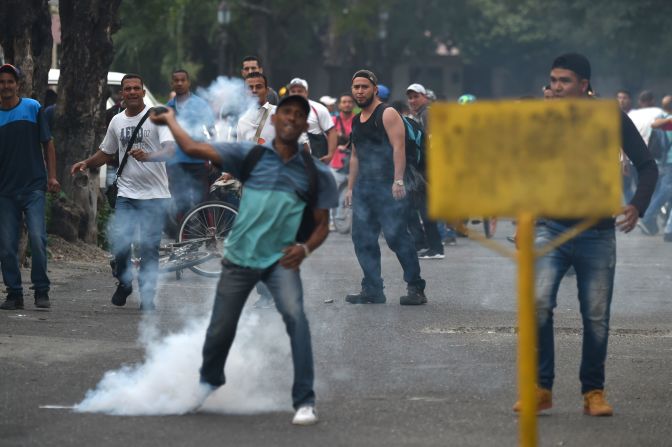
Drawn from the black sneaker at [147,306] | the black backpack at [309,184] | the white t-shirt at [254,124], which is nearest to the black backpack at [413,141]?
the white t-shirt at [254,124]

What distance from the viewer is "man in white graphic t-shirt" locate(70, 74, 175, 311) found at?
10.5m

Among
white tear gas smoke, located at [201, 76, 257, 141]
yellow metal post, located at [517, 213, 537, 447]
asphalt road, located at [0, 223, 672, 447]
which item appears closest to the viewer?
yellow metal post, located at [517, 213, 537, 447]

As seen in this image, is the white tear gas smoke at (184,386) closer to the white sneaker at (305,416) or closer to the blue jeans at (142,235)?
the white sneaker at (305,416)

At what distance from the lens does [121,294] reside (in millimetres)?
10820

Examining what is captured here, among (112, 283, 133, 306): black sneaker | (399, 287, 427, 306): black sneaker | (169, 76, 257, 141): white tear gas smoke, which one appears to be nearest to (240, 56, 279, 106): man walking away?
(169, 76, 257, 141): white tear gas smoke

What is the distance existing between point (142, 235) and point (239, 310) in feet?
13.4

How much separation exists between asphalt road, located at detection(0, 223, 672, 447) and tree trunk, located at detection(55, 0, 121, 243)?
10.7 feet

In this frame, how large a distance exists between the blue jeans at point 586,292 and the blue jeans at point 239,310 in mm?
1159

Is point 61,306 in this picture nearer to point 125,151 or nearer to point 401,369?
point 125,151

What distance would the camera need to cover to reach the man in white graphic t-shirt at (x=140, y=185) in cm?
1052

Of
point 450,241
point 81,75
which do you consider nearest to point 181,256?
point 81,75

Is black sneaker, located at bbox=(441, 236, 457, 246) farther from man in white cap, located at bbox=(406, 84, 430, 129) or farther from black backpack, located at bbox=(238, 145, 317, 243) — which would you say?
black backpack, located at bbox=(238, 145, 317, 243)

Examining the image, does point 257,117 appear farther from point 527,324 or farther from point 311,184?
point 527,324

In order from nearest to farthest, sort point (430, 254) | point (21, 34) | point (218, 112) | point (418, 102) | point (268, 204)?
point (268, 204) < point (218, 112) < point (21, 34) < point (430, 254) < point (418, 102)
